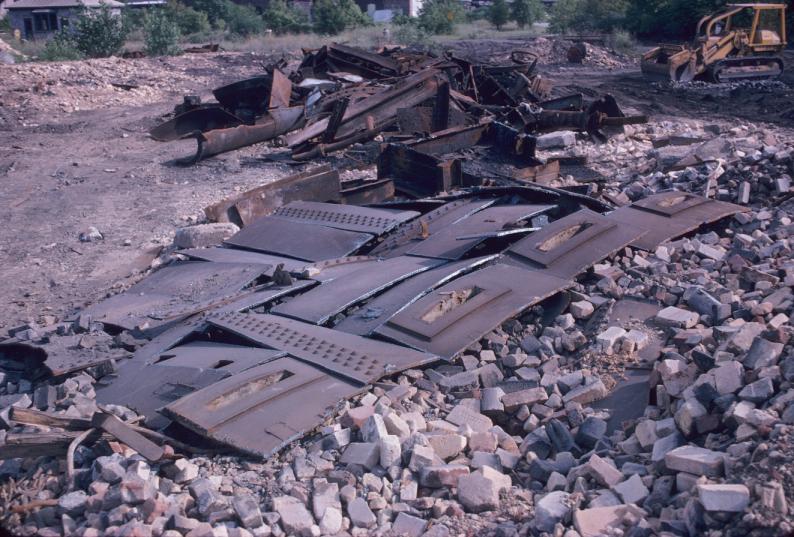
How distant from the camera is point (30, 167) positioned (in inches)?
449

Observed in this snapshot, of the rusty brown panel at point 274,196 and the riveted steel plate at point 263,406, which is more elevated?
the rusty brown panel at point 274,196

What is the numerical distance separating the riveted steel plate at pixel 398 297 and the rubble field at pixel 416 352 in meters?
0.02

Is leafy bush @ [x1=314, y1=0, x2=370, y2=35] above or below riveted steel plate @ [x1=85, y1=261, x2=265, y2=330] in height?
above

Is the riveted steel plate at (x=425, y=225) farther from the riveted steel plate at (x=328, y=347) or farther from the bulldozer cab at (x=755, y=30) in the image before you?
the bulldozer cab at (x=755, y=30)

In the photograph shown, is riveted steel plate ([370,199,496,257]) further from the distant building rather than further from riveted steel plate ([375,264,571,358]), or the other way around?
the distant building

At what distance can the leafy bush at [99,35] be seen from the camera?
2464 centimetres

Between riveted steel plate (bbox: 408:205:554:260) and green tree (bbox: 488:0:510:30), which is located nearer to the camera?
riveted steel plate (bbox: 408:205:554:260)

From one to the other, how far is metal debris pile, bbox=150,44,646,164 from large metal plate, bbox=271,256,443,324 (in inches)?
161

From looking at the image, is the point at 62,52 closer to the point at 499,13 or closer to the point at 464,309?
the point at 499,13

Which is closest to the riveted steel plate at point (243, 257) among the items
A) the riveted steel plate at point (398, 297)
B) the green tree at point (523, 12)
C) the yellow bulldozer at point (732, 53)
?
the riveted steel plate at point (398, 297)

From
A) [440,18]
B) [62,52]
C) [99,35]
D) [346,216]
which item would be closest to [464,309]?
[346,216]

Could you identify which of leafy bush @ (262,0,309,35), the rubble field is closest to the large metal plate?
the rubble field

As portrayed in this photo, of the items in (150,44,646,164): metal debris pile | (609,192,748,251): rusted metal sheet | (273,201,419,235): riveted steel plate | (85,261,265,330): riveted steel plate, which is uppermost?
(150,44,646,164): metal debris pile

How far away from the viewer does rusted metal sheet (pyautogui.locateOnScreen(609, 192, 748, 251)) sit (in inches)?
229
